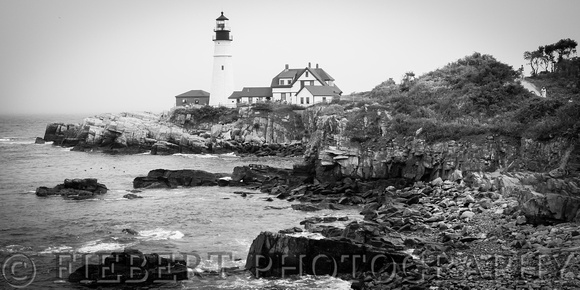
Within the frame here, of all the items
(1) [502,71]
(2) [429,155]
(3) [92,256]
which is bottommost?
(3) [92,256]

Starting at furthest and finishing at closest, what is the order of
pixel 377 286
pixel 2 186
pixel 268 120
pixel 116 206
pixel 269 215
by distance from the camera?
pixel 268 120 → pixel 2 186 → pixel 116 206 → pixel 269 215 → pixel 377 286

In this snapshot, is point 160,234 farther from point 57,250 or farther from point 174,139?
point 174,139

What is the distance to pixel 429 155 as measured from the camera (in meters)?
39.3

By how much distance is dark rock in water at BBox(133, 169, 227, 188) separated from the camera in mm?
44781

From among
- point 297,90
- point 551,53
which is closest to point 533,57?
point 551,53

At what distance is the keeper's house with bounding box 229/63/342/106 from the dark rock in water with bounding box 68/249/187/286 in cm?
5635

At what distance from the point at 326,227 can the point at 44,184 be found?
26167mm

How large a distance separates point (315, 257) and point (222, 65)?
64.7 meters

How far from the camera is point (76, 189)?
4156 cm

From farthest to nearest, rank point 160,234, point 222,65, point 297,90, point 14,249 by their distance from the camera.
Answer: point 222,65, point 297,90, point 160,234, point 14,249

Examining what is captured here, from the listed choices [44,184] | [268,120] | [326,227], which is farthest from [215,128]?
[326,227]

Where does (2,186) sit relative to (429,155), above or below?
below

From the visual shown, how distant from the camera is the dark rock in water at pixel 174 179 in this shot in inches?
1763

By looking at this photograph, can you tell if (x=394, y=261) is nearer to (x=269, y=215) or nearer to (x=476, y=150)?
(x=269, y=215)
